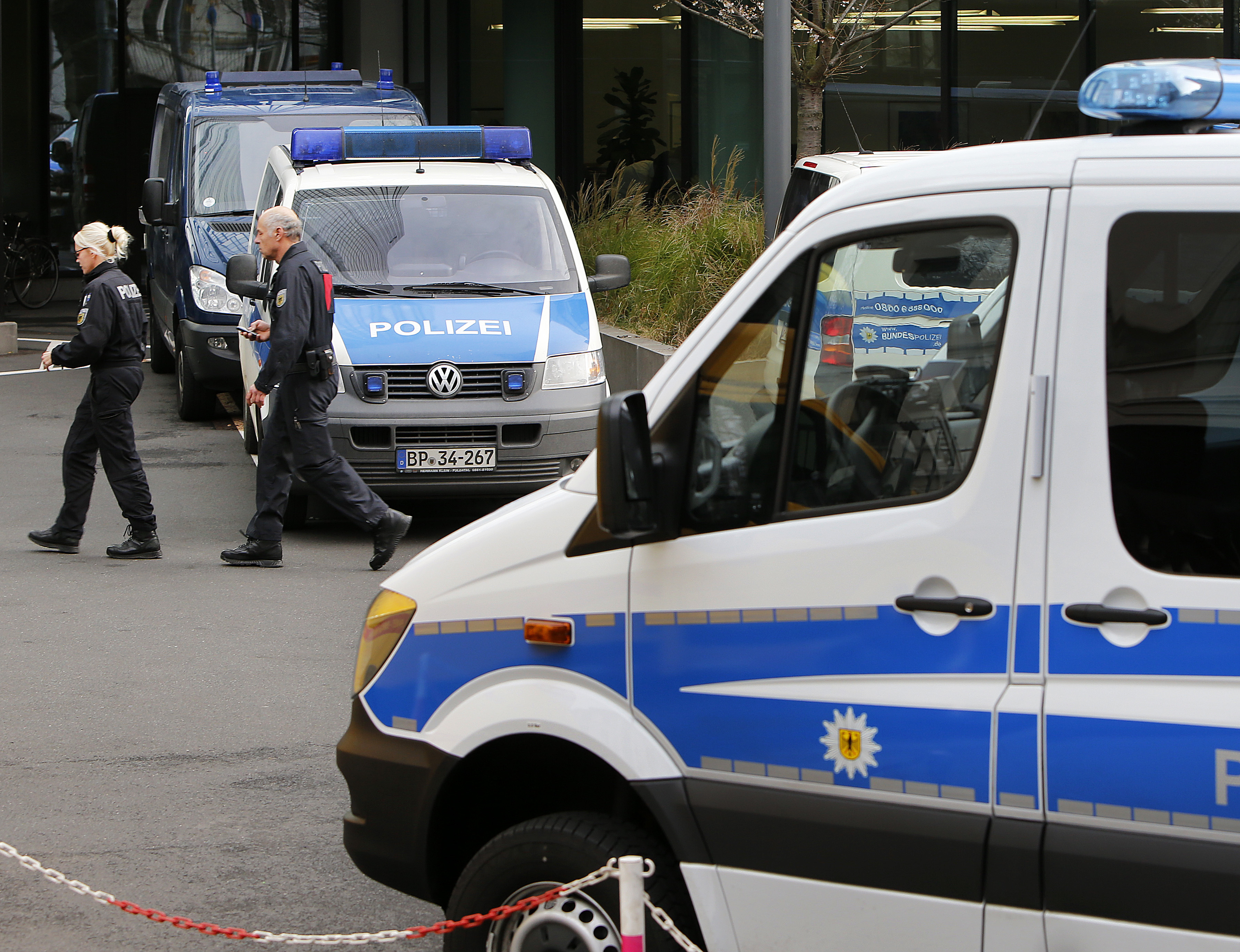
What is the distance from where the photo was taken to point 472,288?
382 inches

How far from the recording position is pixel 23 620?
7.57 meters

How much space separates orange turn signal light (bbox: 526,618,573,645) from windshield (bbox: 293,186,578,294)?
21.6 feet

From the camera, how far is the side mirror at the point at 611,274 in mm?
9812

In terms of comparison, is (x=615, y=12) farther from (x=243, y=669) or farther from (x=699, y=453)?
(x=699, y=453)

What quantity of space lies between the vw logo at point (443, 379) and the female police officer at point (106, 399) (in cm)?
157

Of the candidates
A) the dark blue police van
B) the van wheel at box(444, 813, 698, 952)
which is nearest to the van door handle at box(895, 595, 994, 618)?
the van wheel at box(444, 813, 698, 952)

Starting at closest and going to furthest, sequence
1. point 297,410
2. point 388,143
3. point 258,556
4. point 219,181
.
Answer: point 297,410, point 258,556, point 388,143, point 219,181

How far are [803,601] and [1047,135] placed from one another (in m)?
15.6

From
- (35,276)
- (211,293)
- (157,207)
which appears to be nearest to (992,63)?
(157,207)

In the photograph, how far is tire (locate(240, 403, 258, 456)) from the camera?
11.2 meters

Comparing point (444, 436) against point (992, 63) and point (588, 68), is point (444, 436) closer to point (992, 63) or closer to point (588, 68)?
point (992, 63)

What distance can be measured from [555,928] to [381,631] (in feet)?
2.55

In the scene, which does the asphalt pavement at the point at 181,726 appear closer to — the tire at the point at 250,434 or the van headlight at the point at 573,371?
the tire at the point at 250,434

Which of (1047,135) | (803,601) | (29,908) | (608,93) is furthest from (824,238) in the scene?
(608,93)
